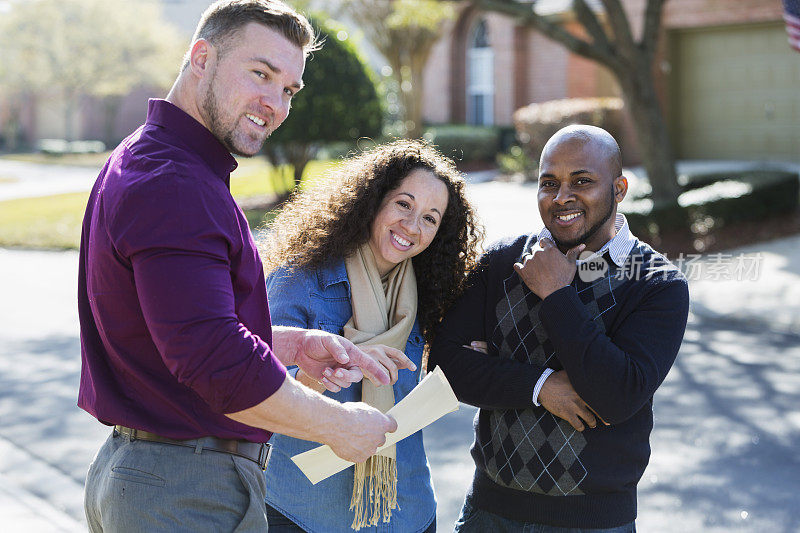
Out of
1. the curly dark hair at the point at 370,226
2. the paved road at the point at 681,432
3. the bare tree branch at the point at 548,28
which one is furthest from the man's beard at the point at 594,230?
the bare tree branch at the point at 548,28

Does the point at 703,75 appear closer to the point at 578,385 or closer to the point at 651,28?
the point at 651,28

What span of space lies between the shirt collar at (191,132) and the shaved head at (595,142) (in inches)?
40.9

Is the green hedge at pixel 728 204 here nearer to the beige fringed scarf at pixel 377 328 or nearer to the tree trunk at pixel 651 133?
the tree trunk at pixel 651 133

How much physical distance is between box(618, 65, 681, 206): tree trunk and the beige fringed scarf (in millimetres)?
10142

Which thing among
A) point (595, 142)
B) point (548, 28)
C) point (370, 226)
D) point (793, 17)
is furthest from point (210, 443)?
point (793, 17)

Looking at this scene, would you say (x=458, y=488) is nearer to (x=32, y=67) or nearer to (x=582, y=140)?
(x=582, y=140)

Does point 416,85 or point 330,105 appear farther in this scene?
point 416,85

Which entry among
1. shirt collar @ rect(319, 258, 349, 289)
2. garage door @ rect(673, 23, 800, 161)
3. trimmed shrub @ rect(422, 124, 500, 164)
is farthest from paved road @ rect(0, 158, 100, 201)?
shirt collar @ rect(319, 258, 349, 289)

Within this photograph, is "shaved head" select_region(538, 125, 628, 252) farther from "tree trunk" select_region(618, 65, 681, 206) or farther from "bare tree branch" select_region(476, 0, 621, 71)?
"tree trunk" select_region(618, 65, 681, 206)

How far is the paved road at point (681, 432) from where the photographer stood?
479 cm

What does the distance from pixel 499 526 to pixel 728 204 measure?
11.1 m

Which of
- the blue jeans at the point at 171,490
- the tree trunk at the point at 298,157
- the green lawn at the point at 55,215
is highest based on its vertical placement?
the blue jeans at the point at 171,490

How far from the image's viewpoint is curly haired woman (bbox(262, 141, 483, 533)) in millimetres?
2836

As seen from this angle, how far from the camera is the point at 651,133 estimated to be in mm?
12820
